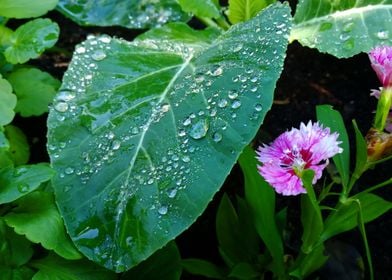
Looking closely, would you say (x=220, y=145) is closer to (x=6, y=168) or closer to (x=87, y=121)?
(x=87, y=121)

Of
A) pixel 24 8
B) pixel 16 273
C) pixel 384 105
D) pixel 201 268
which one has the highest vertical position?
pixel 384 105

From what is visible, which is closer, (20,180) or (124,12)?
(20,180)

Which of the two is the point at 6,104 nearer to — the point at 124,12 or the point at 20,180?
the point at 20,180

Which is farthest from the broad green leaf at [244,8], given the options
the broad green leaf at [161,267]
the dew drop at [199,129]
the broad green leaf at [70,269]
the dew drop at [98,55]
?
the broad green leaf at [70,269]

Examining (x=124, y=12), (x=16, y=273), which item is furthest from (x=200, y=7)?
(x=16, y=273)

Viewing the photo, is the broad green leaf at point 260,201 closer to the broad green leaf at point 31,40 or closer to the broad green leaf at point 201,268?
the broad green leaf at point 201,268
